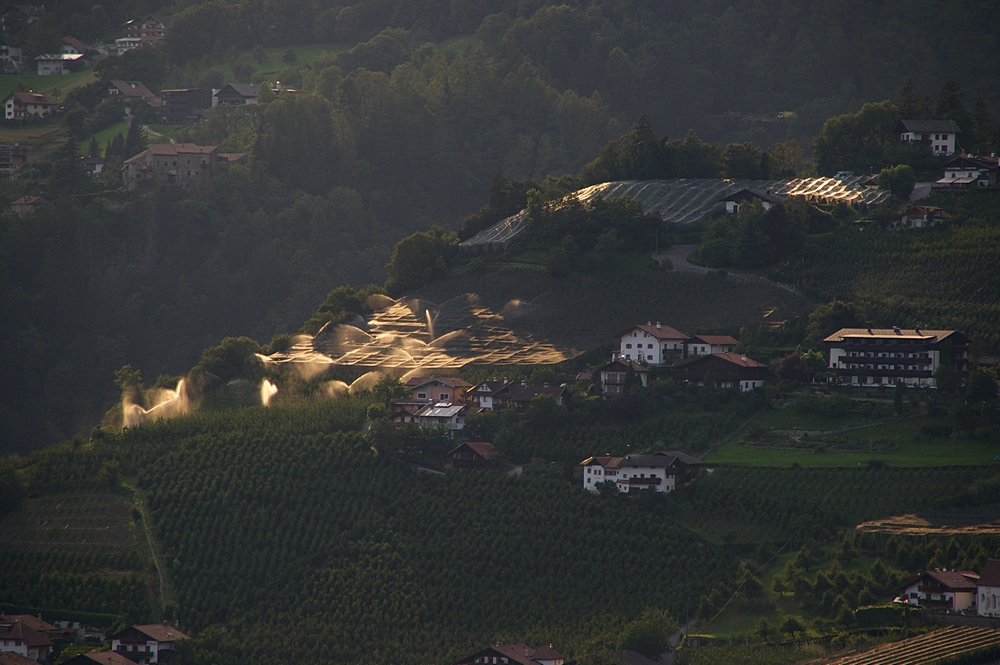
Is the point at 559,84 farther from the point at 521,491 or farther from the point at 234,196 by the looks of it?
the point at 521,491

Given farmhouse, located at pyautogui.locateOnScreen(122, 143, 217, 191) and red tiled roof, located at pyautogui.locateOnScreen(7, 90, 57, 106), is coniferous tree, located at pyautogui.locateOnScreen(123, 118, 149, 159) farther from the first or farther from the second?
red tiled roof, located at pyautogui.locateOnScreen(7, 90, 57, 106)

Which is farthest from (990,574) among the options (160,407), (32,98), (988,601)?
(32,98)

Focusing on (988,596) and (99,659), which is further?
(99,659)

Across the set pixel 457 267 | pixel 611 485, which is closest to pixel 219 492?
pixel 611 485

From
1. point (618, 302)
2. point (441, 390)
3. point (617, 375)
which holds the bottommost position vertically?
point (441, 390)

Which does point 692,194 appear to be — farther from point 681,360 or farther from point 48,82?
point 48,82
